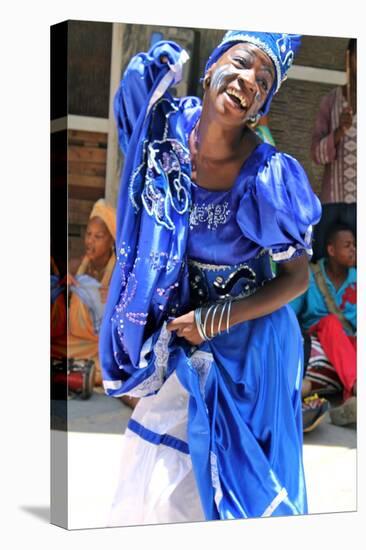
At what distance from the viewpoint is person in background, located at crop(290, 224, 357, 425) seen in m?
6.20

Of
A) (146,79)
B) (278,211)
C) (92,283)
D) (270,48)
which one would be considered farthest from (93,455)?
(270,48)

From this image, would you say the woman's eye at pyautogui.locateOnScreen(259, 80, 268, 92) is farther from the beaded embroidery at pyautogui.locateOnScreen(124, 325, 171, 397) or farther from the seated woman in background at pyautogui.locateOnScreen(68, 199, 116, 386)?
the beaded embroidery at pyautogui.locateOnScreen(124, 325, 171, 397)

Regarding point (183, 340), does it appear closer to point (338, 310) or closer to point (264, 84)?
point (338, 310)

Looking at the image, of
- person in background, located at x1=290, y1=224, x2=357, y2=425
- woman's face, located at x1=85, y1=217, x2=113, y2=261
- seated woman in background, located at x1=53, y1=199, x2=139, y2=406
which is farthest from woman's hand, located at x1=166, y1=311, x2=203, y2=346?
person in background, located at x1=290, y1=224, x2=357, y2=425

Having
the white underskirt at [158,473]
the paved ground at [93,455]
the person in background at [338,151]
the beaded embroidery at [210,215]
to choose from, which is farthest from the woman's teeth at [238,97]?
the paved ground at [93,455]

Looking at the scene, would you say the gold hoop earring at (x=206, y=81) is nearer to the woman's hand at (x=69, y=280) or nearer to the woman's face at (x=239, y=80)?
the woman's face at (x=239, y=80)

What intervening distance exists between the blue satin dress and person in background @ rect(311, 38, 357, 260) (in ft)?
1.23

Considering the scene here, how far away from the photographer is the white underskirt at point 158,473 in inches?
224

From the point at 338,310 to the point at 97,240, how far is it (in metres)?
1.30

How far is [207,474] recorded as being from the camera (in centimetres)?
569

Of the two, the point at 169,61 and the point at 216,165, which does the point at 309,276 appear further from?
the point at 169,61

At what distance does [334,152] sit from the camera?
6250 mm

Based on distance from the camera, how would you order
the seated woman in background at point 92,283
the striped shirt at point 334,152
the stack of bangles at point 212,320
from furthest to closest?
the striped shirt at point 334,152
the stack of bangles at point 212,320
the seated woman in background at point 92,283

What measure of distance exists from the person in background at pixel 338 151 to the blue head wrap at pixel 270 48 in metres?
0.37
